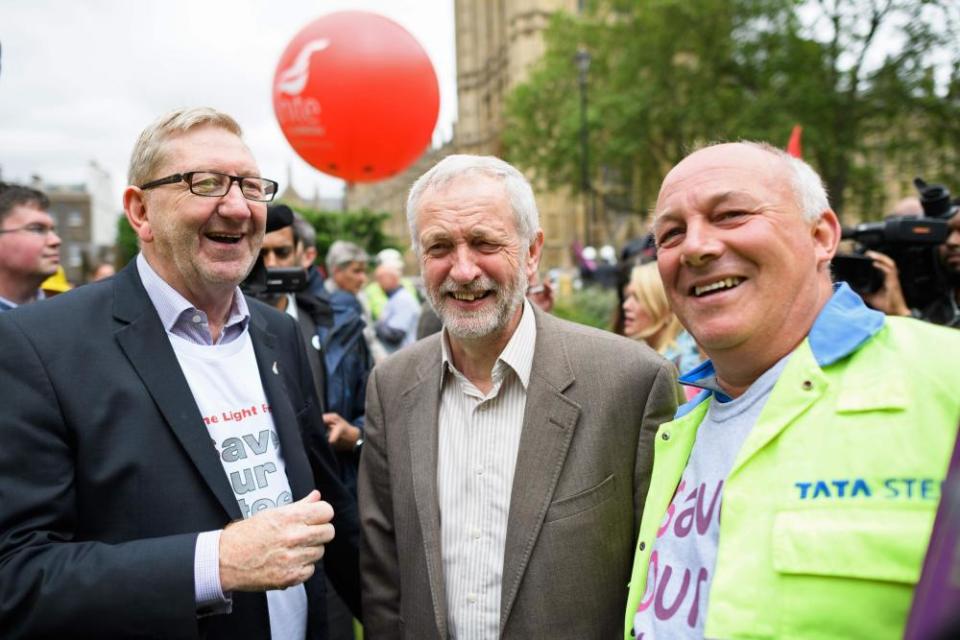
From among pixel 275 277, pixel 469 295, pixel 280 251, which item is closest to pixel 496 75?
pixel 280 251

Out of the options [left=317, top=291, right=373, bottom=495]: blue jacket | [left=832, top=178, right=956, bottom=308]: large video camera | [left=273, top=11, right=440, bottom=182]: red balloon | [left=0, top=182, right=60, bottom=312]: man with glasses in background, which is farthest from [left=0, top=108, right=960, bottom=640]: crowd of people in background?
[left=273, top=11, right=440, bottom=182]: red balloon

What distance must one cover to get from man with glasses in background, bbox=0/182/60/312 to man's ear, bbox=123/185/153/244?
2545 millimetres

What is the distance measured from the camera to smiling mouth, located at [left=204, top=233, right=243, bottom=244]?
217 centimetres

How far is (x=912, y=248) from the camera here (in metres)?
3.50

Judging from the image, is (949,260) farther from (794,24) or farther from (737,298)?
(794,24)

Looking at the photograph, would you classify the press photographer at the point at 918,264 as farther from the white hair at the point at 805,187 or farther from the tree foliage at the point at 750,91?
the tree foliage at the point at 750,91

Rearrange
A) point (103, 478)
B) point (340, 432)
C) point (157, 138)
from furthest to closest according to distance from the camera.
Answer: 1. point (340, 432)
2. point (157, 138)
3. point (103, 478)

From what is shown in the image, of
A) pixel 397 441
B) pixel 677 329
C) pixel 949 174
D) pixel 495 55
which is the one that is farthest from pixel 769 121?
pixel 495 55

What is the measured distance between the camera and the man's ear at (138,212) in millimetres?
2146

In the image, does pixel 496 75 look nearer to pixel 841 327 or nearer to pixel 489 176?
pixel 489 176

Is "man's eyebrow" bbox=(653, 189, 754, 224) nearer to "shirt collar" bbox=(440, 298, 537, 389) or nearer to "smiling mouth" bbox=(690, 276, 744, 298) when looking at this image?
"smiling mouth" bbox=(690, 276, 744, 298)

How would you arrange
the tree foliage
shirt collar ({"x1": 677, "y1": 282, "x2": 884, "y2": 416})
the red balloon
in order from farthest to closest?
the tree foliage, the red balloon, shirt collar ({"x1": 677, "y1": 282, "x2": 884, "y2": 416})

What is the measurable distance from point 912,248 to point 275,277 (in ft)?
10.8

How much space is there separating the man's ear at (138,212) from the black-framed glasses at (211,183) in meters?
0.05
